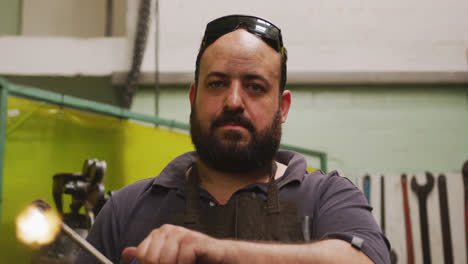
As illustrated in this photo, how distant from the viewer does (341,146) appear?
248 cm

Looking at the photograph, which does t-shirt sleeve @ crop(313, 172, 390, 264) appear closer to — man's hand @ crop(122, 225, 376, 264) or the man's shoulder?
man's hand @ crop(122, 225, 376, 264)

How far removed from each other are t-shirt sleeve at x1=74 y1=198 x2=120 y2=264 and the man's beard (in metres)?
0.22

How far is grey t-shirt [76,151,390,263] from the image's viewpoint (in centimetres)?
77

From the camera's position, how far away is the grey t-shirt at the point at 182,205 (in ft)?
2.52

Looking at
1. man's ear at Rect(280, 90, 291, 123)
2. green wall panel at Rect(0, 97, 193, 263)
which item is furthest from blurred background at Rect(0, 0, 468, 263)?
man's ear at Rect(280, 90, 291, 123)

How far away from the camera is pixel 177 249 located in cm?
55

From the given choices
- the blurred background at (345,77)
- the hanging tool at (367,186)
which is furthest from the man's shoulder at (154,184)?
the hanging tool at (367,186)

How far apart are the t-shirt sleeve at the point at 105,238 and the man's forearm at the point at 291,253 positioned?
1.10 feet

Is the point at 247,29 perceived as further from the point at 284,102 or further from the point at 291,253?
the point at 291,253

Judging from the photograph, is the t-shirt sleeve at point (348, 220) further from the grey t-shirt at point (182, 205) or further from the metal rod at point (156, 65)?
the metal rod at point (156, 65)

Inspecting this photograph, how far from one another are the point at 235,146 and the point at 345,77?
70.5 inches

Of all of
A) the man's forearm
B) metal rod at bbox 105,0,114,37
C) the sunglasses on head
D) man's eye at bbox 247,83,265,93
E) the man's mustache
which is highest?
metal rod at bbox 105,0,114,37

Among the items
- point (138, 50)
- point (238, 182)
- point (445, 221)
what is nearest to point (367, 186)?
point (445, 221)

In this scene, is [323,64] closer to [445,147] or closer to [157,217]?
[445,147]
